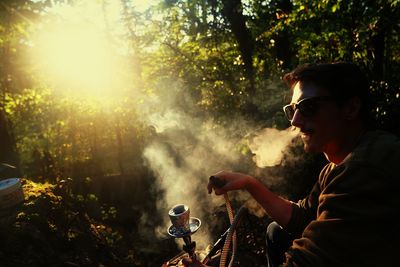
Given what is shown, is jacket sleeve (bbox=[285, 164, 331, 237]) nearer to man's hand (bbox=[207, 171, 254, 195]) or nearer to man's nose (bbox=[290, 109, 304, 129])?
man's hand (bbox=[207, 171, 254, 195])

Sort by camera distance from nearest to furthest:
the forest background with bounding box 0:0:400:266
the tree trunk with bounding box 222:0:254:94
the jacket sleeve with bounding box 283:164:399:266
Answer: the jacket sleeve with bounding box 283:164:399:266 < the forest background with bounding box 0:0:400:266 < the tree trunk with bounding box 222:0:254:94

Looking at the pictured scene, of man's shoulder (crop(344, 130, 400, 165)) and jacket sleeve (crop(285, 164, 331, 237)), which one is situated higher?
man's shoulder (crop(344, 130, 400, 165))

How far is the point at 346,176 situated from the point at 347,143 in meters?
0.60

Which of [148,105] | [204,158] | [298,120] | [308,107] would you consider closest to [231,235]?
[298,120]

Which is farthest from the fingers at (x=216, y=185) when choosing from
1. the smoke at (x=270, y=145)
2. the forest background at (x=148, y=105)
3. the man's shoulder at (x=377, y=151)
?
the smoke at (x=270, y=145)

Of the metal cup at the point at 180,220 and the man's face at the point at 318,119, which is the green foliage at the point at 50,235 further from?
the man's face at the point at 318,119

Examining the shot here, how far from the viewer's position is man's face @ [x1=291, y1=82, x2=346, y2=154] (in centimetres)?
236

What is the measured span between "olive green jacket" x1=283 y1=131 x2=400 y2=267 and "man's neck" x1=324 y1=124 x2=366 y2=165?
42 centimetres

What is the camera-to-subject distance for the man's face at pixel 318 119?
2359 millimetres

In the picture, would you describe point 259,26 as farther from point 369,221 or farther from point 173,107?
point 369,221

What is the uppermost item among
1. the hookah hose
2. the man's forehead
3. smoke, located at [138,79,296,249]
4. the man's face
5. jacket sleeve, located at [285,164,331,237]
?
the man's forehead

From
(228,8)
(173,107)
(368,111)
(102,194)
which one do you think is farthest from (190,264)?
(173,107)

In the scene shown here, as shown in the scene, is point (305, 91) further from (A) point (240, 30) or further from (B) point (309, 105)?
(A) point (240, 30)

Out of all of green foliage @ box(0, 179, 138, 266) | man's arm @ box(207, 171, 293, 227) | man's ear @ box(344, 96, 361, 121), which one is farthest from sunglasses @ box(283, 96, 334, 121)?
green foliage @ box(0, 179, 138, 266)
